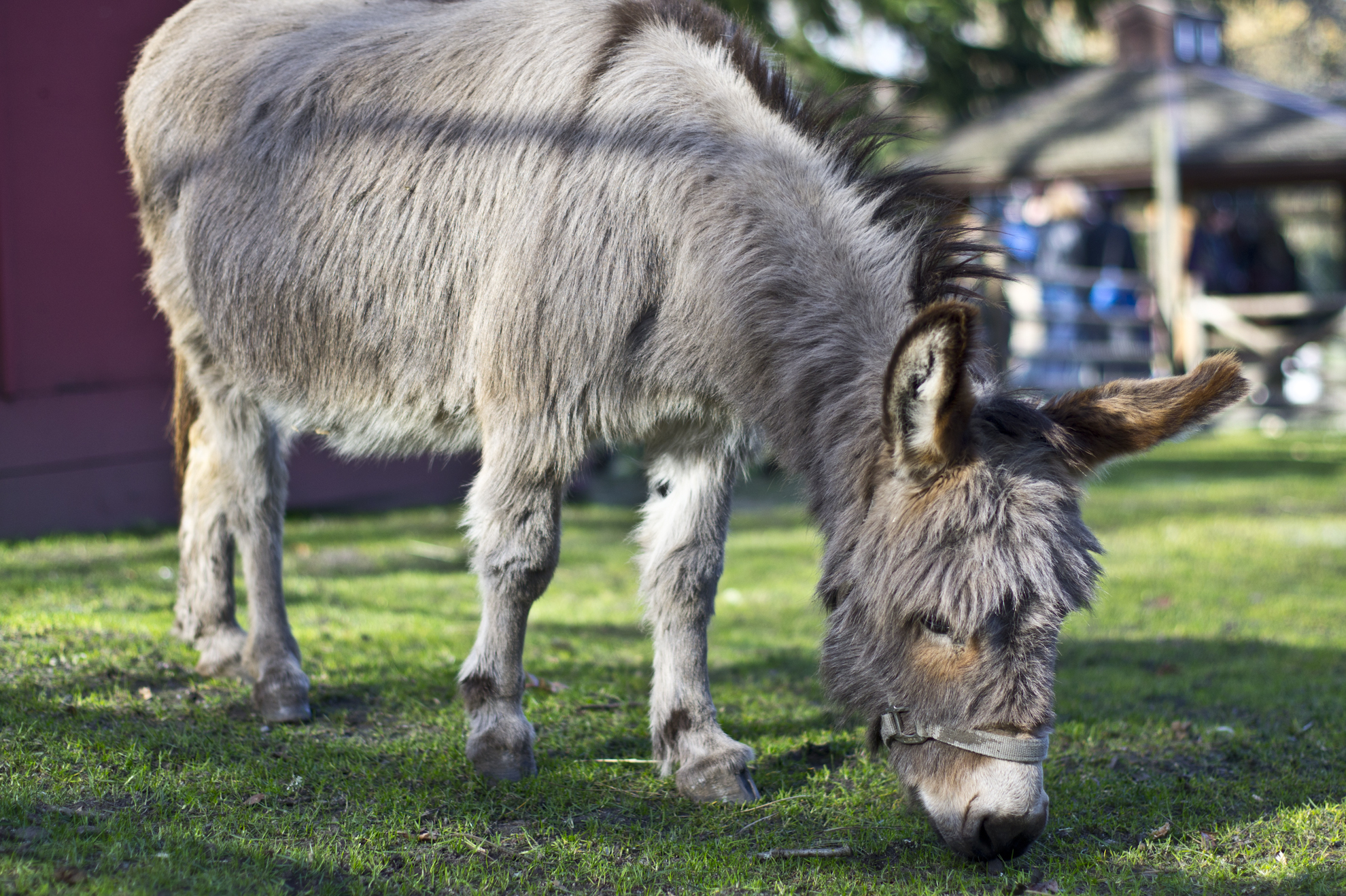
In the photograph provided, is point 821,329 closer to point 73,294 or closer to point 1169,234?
point 73,294

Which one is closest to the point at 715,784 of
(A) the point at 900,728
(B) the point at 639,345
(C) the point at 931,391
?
(A) the point at 900,728

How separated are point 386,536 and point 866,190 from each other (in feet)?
16.4

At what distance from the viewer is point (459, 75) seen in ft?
11.0

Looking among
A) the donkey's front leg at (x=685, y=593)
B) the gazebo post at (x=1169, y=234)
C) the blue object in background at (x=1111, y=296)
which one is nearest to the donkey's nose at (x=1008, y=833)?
the donkey's front leg at (x=685, y=593)

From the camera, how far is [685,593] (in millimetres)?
3342

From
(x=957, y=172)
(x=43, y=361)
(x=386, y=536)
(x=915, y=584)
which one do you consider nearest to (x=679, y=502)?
(x=915, y=584)

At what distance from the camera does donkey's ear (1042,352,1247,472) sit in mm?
2582

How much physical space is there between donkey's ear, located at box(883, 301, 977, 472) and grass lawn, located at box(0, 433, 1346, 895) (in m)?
0.80

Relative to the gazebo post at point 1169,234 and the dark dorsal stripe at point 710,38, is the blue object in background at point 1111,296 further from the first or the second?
the dark dorsal stripe at point 710,38

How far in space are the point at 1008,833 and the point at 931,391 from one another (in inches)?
40.8

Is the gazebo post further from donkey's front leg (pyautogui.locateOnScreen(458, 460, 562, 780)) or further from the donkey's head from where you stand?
donkey's front leg (pyautogui.locateOnScreen(458, 460, 562, 780))

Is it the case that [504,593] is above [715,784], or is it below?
above

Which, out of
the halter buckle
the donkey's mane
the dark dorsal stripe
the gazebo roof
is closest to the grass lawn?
the halter buckle

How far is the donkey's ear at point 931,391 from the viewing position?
2.22 meters
